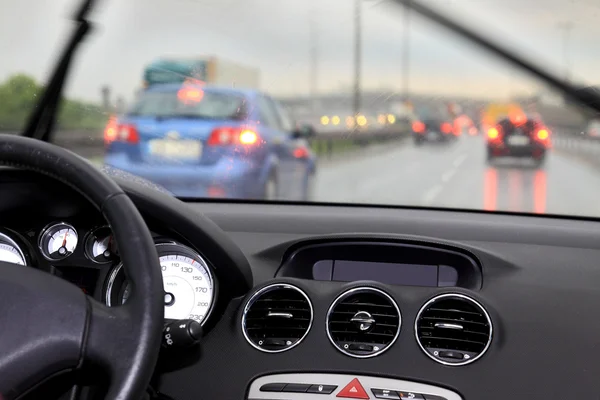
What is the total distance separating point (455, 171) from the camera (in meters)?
7.23

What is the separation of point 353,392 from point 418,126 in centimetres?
236

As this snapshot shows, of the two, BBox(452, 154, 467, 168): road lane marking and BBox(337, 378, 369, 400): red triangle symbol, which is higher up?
BBox(452, 154, 467, 168): road lane marking

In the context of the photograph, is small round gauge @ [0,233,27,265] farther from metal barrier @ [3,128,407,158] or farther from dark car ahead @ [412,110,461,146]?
dark car ahead @ [412,110,461,146]

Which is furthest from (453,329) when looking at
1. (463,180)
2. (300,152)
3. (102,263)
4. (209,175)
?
(463,180)

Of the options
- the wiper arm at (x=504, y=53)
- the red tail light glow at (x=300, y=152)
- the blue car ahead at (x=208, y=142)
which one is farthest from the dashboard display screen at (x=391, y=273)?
the red tail light glow at (x=300, y=152)

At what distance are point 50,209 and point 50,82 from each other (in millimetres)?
1151

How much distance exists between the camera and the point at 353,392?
2.54m

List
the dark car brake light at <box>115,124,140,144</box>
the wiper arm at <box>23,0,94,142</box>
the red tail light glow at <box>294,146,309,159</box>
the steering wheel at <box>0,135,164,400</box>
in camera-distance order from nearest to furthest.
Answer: the steering wheel at <box>0,135,164,400</box> < the wiper arm at <box>23,0,94,142</box> < the dark car brake light at <box>115,124,140,144</box> < the red tail light glow at <box>294,146,309,159</box>

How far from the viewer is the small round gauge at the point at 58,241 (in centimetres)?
261

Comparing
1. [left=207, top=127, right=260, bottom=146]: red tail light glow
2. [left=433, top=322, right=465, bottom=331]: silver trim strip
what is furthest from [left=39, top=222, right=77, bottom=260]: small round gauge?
[left=207, top=127, right=260, bottom=146]: red tail light glow

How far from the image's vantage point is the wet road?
3617 millimetres

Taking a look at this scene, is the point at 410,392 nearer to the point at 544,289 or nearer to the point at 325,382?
the point at 325,382

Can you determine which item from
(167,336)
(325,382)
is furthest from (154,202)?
(325,382)

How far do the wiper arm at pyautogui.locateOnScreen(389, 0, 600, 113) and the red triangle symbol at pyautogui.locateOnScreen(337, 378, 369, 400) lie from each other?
1049mm
